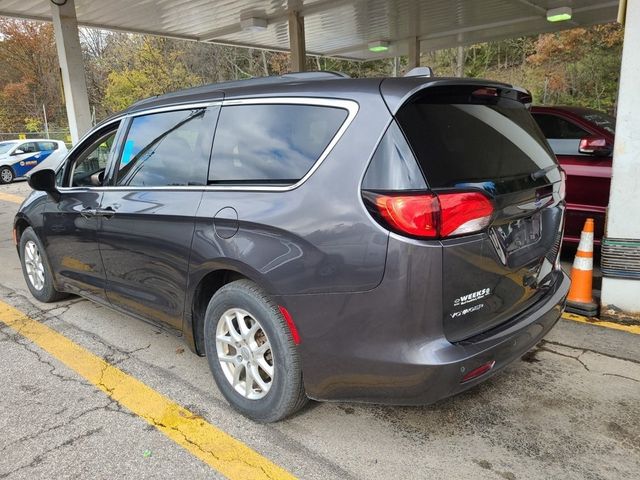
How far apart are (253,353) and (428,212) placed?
4.04ft

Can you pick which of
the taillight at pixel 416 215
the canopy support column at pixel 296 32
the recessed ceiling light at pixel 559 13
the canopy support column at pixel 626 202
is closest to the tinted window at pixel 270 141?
the taillight at pixel 416 215

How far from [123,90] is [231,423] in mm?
31821

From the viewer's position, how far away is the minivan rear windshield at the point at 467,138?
2.19 m

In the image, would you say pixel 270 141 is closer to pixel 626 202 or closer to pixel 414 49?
pixel 626 202

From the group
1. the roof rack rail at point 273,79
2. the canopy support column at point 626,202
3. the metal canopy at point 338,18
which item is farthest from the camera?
the metal canopy at point 338,18

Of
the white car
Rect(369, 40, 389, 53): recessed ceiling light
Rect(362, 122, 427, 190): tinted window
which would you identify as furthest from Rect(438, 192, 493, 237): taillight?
the white car

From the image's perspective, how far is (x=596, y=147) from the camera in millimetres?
5207

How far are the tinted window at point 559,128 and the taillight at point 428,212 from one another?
4076 mm

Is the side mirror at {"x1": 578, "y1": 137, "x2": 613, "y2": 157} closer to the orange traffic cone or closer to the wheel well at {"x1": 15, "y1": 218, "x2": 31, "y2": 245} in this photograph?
the orange traffic cone

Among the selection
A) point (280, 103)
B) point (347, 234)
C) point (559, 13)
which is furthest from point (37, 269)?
point (559, 13)

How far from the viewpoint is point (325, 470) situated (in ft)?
7.78

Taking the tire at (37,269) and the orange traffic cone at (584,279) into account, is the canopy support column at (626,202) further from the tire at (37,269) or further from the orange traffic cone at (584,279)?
the tire at (37,269)

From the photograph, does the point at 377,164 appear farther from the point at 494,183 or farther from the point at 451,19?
the point at 451,19

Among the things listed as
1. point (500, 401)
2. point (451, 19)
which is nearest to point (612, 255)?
point (500, 401)
